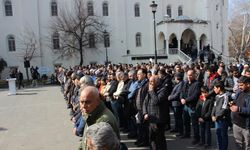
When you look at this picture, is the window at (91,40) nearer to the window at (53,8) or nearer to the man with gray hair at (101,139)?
the window at (53,8)

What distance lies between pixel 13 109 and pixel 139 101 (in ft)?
35.8

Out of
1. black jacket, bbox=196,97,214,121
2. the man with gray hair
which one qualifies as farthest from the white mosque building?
the man with gray hair

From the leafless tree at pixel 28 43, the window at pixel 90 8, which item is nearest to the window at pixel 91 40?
the window at pixel 90 8

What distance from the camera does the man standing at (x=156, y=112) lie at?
22.1ft

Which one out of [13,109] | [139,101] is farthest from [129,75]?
[13,109]

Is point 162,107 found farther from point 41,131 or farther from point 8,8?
point 8,8

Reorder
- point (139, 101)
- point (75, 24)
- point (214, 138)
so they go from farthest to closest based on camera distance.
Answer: point (75, 24), point (214, 138), point (139, 101)

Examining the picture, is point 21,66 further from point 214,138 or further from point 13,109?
point 214,138

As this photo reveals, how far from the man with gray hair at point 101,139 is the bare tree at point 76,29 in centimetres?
3822

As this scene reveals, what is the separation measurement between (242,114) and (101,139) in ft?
14.5

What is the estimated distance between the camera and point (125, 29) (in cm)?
4506

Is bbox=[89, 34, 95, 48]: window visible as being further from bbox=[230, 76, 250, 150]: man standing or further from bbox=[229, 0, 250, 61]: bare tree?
bbox=[230, 76, 250, 150]: man standing

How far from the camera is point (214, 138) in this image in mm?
8953

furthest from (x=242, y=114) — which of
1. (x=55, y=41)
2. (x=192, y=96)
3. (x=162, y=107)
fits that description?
(x=55, y=41)
